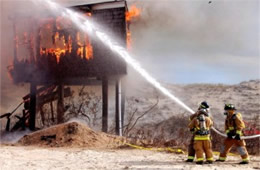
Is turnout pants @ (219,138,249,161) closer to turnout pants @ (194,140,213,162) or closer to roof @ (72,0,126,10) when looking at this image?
Result: turnout pants @ (194,140,213,162)

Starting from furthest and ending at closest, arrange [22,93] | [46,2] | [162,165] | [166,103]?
[166,103] < [22,93] < [46,2] < [162,165]

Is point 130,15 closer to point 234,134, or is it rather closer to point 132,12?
point 132,12

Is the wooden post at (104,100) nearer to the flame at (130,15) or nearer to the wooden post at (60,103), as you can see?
the flame at (130,15)

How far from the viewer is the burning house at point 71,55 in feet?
55.0

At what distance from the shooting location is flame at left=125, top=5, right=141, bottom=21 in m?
17.2

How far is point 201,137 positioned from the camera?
9031 mm

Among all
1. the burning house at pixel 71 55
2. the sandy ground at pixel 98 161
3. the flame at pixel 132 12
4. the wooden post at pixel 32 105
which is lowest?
the sandy ground at pixel 98 161

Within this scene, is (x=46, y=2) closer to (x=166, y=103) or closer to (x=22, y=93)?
(x=22, y=93)

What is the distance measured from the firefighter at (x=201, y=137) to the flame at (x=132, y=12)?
928 centimetres

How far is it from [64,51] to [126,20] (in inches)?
141

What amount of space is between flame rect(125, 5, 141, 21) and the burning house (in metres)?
0.05

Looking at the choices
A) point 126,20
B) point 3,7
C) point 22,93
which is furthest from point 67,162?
point 22,93

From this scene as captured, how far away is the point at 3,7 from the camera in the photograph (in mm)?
20906

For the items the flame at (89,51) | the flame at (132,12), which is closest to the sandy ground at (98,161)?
the flame at (89,51)
